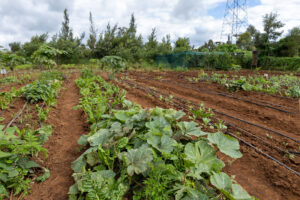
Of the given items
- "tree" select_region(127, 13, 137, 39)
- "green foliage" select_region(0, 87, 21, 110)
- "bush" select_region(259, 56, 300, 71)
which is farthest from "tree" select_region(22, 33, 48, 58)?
"bush" select_region(259, 56, 300, 71)

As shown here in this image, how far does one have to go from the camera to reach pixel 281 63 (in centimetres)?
1691

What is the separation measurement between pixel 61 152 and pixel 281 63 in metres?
21.0

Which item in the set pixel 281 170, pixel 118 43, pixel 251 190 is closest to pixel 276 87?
pixel 281 170

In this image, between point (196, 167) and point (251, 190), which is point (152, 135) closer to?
point (196, 167)

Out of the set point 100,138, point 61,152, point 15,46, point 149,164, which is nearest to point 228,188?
point 149,164

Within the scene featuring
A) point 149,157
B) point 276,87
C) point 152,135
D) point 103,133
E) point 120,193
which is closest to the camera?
point 120,193

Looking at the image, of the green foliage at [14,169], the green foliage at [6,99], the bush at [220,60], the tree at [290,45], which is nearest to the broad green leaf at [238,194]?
the green foliage at [14,169]

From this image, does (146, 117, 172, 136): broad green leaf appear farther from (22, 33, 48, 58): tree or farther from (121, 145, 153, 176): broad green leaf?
(22, 33, 48, 58): tree

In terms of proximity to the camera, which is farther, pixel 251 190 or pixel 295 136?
pixel 295 136

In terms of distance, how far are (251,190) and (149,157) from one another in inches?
44.3

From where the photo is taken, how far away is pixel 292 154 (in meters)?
2.24

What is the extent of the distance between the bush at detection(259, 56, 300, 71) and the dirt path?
736 inches

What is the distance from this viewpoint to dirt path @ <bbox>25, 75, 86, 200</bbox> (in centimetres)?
150

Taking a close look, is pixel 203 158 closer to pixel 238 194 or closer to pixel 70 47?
pixel 238 194
